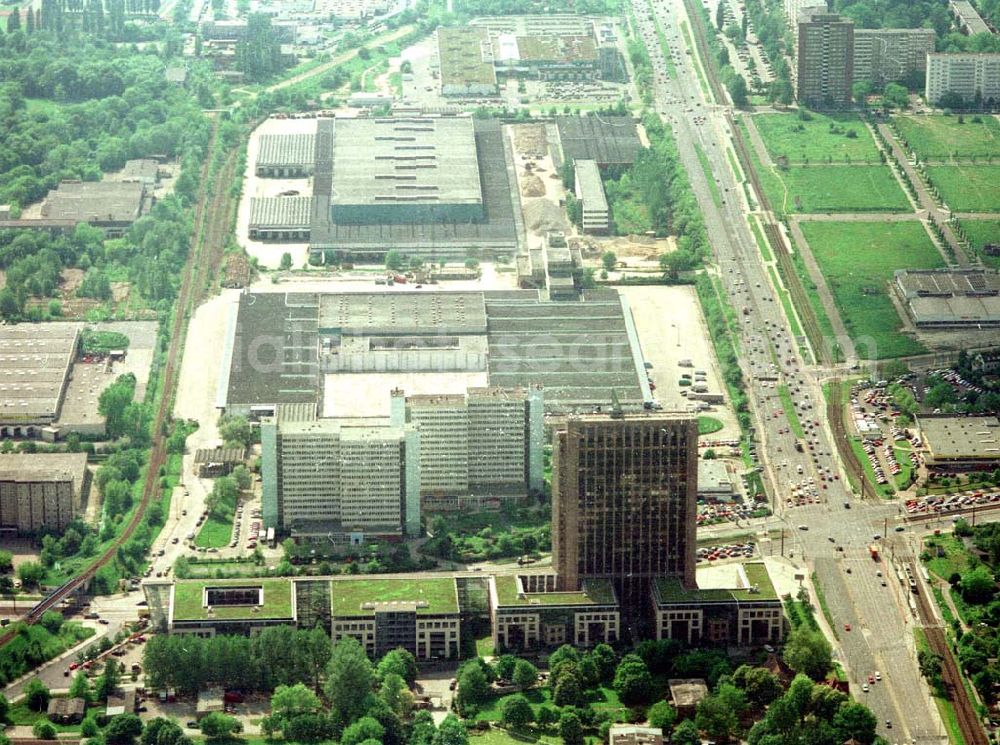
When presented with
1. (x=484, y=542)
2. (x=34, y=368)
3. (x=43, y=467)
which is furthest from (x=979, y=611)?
(x=34, y=368)

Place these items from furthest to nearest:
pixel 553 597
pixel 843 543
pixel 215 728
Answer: pixel 843 543
pixel 553 597
pixel 215 728

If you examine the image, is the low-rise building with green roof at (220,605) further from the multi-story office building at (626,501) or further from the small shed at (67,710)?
the multi-story office building at (626,501)

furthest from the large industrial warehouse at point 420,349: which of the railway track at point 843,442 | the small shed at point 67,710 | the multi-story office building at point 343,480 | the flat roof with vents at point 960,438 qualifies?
the small shed at point 67,710

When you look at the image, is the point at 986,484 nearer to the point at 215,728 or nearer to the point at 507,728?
the point at 507,728

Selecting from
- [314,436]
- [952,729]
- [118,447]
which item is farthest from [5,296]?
[952,729]

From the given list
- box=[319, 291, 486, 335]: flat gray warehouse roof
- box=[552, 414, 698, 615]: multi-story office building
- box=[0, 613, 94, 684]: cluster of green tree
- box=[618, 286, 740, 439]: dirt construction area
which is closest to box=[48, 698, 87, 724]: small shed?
box=[0, 613, 94, 684]: cluster of green tree
